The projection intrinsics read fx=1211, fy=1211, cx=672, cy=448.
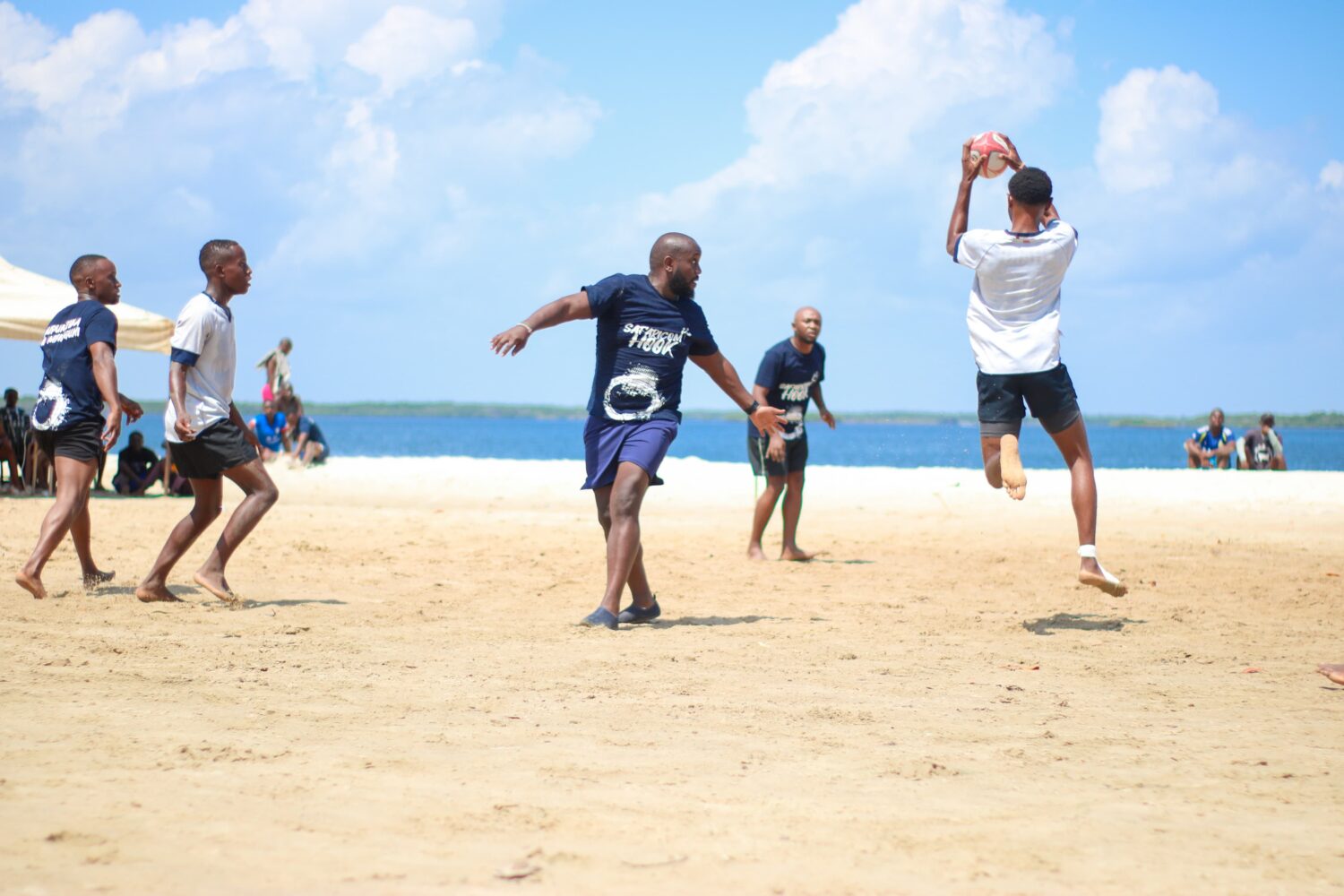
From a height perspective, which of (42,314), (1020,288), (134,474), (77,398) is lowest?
(134,474)

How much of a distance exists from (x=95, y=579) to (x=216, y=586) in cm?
103

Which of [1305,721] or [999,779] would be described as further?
[1305,721]

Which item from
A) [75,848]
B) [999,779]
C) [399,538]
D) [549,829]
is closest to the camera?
[75,848]

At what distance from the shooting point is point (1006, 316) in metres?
6.51

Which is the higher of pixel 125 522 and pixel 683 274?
pixel 683 274

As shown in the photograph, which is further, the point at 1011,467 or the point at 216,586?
the point at 216,586

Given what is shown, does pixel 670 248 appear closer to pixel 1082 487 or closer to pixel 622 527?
pixel 622 527

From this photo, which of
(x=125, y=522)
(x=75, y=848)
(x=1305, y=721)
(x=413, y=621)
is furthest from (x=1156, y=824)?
(x=125, y=522)

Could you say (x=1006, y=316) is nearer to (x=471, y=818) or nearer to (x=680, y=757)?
(x=680, y=757)

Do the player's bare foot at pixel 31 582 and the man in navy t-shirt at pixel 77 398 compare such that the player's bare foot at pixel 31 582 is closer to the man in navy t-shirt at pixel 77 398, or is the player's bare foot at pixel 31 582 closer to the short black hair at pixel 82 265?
the man in navy t-shirt at pixel 77 398

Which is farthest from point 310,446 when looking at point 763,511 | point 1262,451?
point 1262,451

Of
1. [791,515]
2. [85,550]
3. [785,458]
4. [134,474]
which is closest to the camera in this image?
[85,550]

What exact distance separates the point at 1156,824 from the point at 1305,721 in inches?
65.4

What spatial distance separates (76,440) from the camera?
691 centimetres
